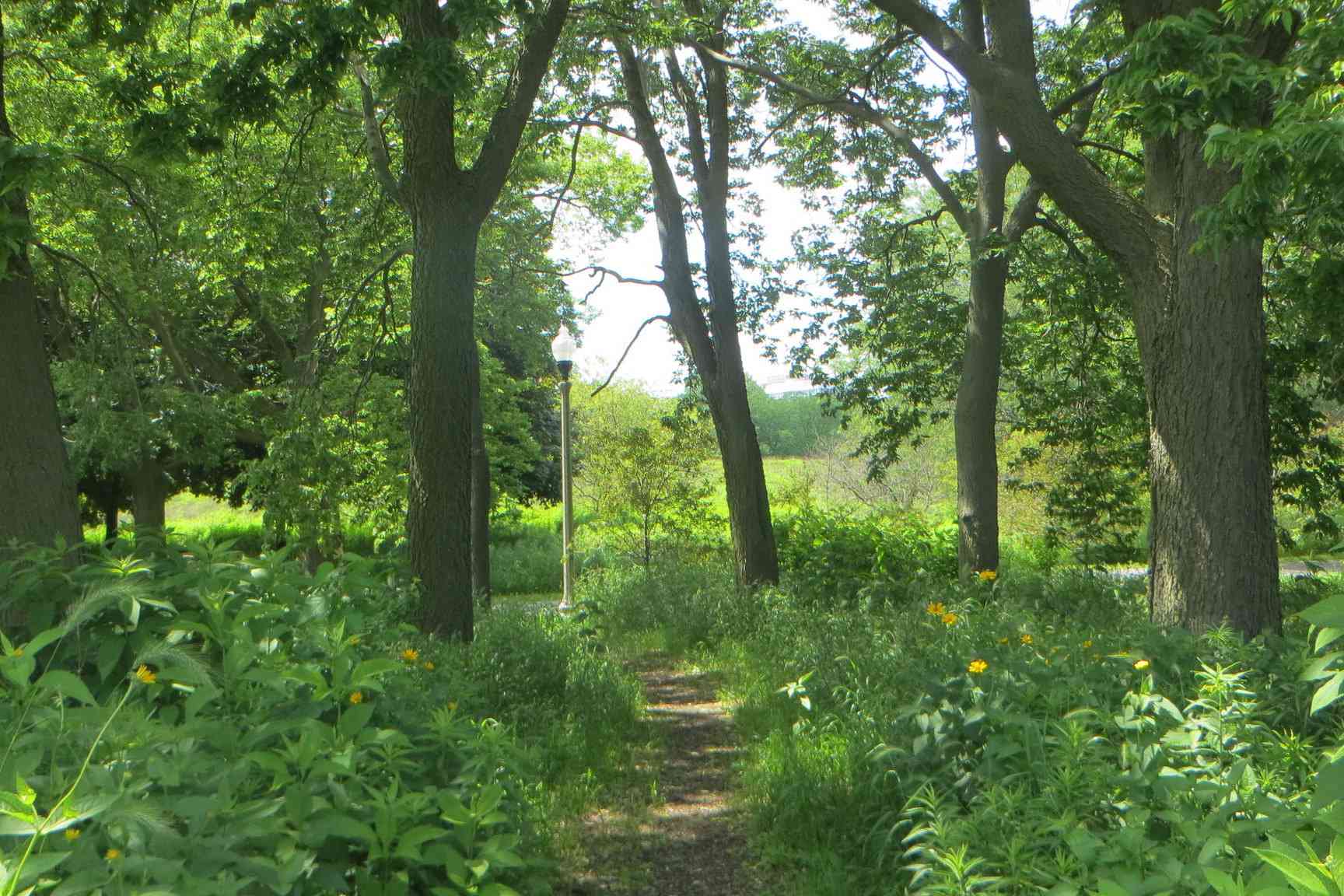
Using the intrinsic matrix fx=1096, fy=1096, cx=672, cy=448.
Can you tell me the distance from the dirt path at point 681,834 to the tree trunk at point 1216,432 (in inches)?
121

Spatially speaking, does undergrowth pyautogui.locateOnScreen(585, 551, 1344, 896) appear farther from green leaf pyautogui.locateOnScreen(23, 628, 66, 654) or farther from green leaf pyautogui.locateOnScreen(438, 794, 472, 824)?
green leaf pyautogui.locateOnScreen(23, 628, 66, 654)

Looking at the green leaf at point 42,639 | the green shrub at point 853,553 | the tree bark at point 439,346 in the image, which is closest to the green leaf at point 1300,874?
the green leaf at point 42,639

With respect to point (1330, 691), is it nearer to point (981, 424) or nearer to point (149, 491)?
point (981, 424)

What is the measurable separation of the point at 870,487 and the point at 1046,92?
61.0 ft

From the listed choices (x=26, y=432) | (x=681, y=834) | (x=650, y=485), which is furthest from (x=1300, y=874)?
(x=650, y=485)

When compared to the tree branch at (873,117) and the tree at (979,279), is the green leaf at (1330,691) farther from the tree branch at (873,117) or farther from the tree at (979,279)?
the tree branch at (873,117)

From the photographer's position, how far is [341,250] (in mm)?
15008

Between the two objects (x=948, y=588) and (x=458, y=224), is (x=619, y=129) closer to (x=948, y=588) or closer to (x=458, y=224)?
(x=458, y=224)

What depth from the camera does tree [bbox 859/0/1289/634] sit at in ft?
21.7

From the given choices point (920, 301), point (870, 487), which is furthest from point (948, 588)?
point (870, 487)

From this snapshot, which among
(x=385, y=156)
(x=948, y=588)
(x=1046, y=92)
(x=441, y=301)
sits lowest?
(x=948, y=588)

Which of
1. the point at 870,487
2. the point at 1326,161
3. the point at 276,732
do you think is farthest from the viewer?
Answer: the point at 870,487

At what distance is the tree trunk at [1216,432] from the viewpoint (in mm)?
6613

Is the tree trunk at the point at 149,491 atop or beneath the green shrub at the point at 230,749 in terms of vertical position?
atop
